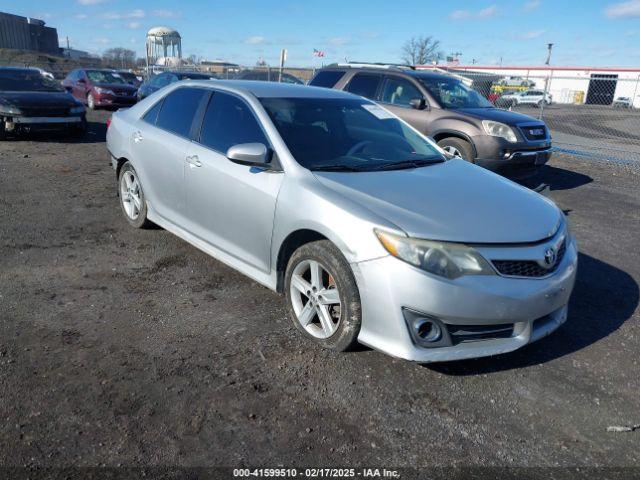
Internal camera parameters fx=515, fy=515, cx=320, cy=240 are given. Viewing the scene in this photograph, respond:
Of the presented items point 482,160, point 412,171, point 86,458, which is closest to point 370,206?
point 412,171

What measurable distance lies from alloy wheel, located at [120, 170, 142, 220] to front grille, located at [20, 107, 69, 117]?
256 inches

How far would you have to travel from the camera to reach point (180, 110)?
4.73m

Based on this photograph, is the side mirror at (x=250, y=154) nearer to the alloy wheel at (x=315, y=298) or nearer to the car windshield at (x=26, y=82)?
the alloy wheel at (x=315, y=298)

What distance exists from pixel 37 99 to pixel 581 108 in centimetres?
3566

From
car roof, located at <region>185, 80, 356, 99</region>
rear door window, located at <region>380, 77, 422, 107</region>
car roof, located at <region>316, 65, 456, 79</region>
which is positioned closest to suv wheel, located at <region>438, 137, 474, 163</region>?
rear door window, located at <region>380, 77, 422, 107</region>

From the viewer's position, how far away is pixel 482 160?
7.95 m

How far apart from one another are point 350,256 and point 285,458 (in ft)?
3.72

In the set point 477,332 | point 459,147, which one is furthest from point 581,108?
point 477,332

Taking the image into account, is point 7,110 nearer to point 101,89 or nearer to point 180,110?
point 180,110

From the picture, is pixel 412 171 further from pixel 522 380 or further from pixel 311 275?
pixel 522 380

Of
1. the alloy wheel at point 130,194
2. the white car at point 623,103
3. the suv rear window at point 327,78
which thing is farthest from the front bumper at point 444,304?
the white car at point 623,103

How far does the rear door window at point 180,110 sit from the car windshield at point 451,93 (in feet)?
16.6

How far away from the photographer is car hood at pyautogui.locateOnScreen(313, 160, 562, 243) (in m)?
2.92

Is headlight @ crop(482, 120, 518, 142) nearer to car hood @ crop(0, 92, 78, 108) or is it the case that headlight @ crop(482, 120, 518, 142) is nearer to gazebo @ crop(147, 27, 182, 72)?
car hood @ crop(0, 92, 78, 108)
